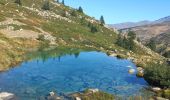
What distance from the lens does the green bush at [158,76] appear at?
57009 mm

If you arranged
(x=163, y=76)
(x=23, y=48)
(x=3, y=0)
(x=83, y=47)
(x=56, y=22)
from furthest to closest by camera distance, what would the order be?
(x=3, y=0), (x=56, y=22), (x=83, y=47), (x=23, y=48), (x=163, y=76)

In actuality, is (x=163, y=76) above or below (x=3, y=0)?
below

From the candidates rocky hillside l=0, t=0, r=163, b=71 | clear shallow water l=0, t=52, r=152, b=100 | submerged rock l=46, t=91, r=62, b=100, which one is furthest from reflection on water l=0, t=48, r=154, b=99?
rocky hillside l=0, t=0, r=163, b=71

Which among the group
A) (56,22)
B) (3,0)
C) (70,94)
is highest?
(3,0)

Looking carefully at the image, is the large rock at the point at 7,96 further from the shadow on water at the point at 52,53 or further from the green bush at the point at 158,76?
the shadow on water at the point at 52,53

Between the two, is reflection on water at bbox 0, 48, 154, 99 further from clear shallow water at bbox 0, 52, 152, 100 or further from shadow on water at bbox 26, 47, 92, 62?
shadow on water at bbox 26, 47, 92, 62

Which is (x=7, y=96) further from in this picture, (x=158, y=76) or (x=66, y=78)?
(x=158, y=76)

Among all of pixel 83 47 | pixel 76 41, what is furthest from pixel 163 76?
pixel 76 41

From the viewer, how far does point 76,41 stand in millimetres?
119688

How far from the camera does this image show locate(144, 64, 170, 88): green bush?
57009 millimetres

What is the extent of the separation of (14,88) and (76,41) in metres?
70.9

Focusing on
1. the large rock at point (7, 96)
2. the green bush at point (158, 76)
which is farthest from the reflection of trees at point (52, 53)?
the large rock at point (7, 96)

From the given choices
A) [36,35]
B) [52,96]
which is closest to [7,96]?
[52,96]

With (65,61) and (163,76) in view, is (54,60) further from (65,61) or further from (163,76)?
(163,76)
